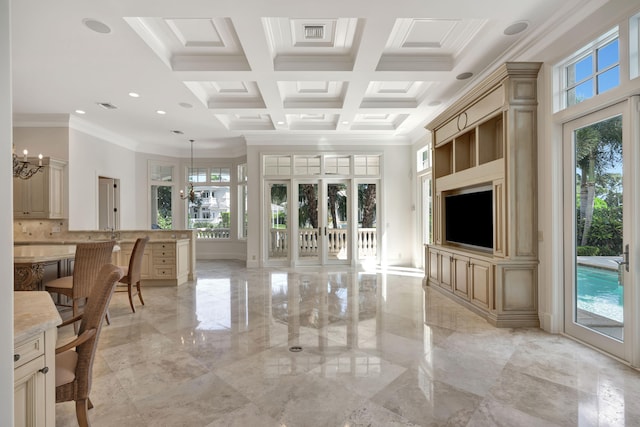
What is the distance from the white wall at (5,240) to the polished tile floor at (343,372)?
4.05ft

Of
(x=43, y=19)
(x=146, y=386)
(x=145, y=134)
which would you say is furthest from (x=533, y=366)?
(x=145, y=134)

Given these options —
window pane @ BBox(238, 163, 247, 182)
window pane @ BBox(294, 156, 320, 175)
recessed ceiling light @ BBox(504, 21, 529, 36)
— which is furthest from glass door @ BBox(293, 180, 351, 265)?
recessed ceiling light @ BBox(504, 21, 529, 36)

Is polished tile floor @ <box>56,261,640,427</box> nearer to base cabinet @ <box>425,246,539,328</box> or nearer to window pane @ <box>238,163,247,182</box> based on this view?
base cabinet @ <box>425,246,539,328</box>

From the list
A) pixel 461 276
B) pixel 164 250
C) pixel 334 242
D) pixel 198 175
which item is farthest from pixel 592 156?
pixel 198 175

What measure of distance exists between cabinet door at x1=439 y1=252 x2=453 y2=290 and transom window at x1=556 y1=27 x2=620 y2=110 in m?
2.55

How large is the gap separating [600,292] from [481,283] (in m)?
1.21

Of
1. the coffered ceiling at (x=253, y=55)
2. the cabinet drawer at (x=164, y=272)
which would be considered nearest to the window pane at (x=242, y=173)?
the coffered ceiling at (x=253, y=55)

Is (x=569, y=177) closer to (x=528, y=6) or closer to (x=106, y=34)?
(x=528, y=6)

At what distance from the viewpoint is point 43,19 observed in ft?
10.5

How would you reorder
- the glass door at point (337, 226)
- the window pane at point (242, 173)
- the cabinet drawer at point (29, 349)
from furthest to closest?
the window pane at point (242, 173) < the glass door at point (337, 226) < the cabinet drawer at point (29, 349)

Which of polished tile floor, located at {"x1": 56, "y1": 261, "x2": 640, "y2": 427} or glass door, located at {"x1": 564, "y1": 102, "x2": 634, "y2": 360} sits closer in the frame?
polished tile floor, located at {"x1": 56, "y1": 261, "x2": 640, "y2": 427}

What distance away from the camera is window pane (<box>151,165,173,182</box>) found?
9.24 meters

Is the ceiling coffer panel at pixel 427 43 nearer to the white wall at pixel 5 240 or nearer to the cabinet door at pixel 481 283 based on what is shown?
the cabinet door at pixel 481 283

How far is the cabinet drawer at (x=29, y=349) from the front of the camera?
50.9 inches
